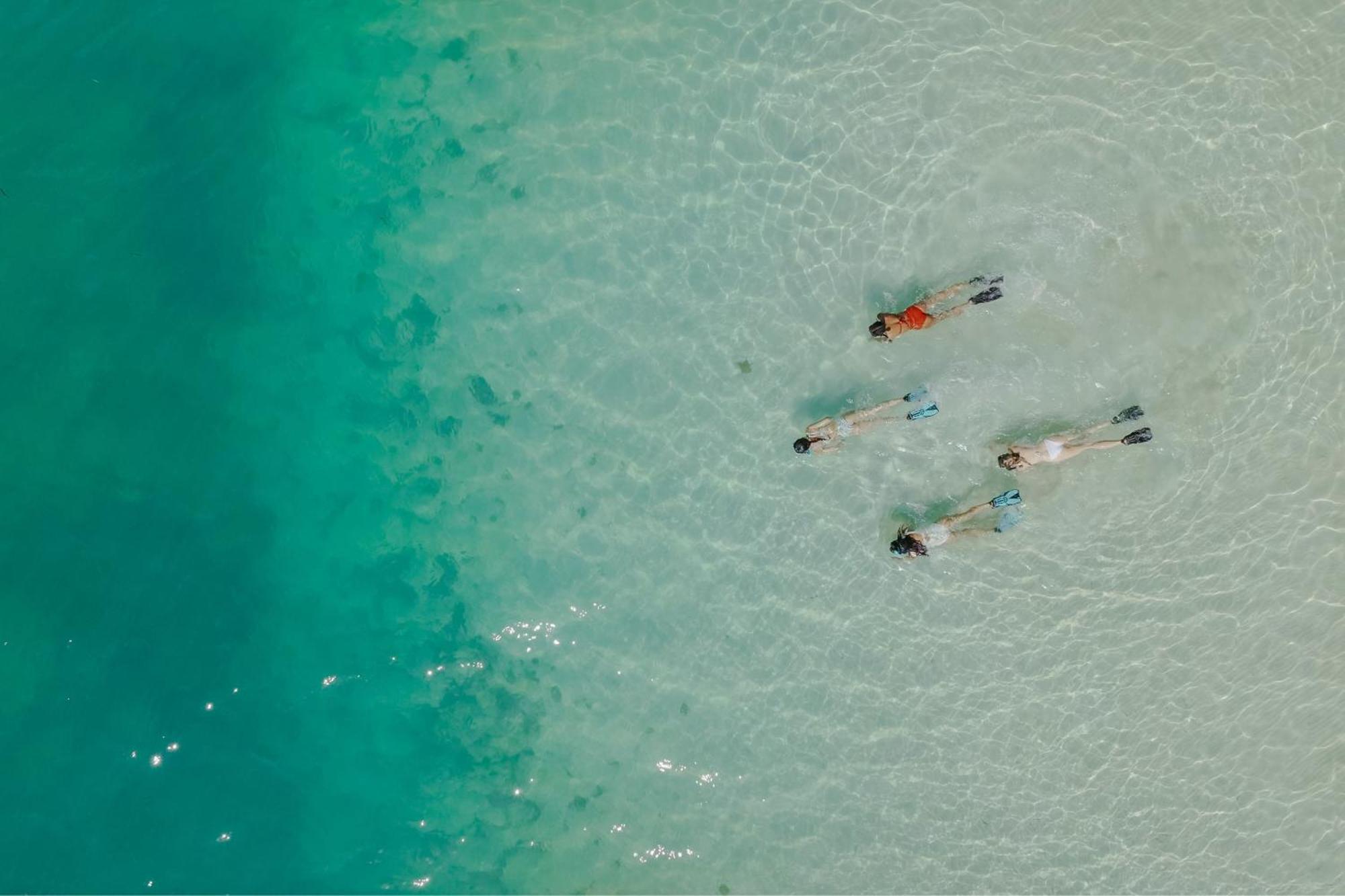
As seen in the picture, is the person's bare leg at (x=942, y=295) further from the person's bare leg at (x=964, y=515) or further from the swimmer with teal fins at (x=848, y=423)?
the person's bare leg at (x=964, y=515)

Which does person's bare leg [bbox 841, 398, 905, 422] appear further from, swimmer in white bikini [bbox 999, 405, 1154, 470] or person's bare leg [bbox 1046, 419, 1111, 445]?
person's bare leg [bbox 1046, 419, 1111, 445]

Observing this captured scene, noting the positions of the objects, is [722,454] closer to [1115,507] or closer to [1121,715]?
[1115,507]

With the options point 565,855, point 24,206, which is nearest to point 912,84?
point 565,855

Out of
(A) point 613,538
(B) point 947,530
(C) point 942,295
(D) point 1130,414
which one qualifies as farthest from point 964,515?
(A) point 613,538

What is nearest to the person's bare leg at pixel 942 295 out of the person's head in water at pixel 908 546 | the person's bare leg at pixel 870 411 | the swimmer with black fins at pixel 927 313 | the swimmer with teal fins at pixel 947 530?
the swimmer with black fins at pixel 927 313

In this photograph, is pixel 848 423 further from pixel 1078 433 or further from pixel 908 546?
pixel 1078 433
